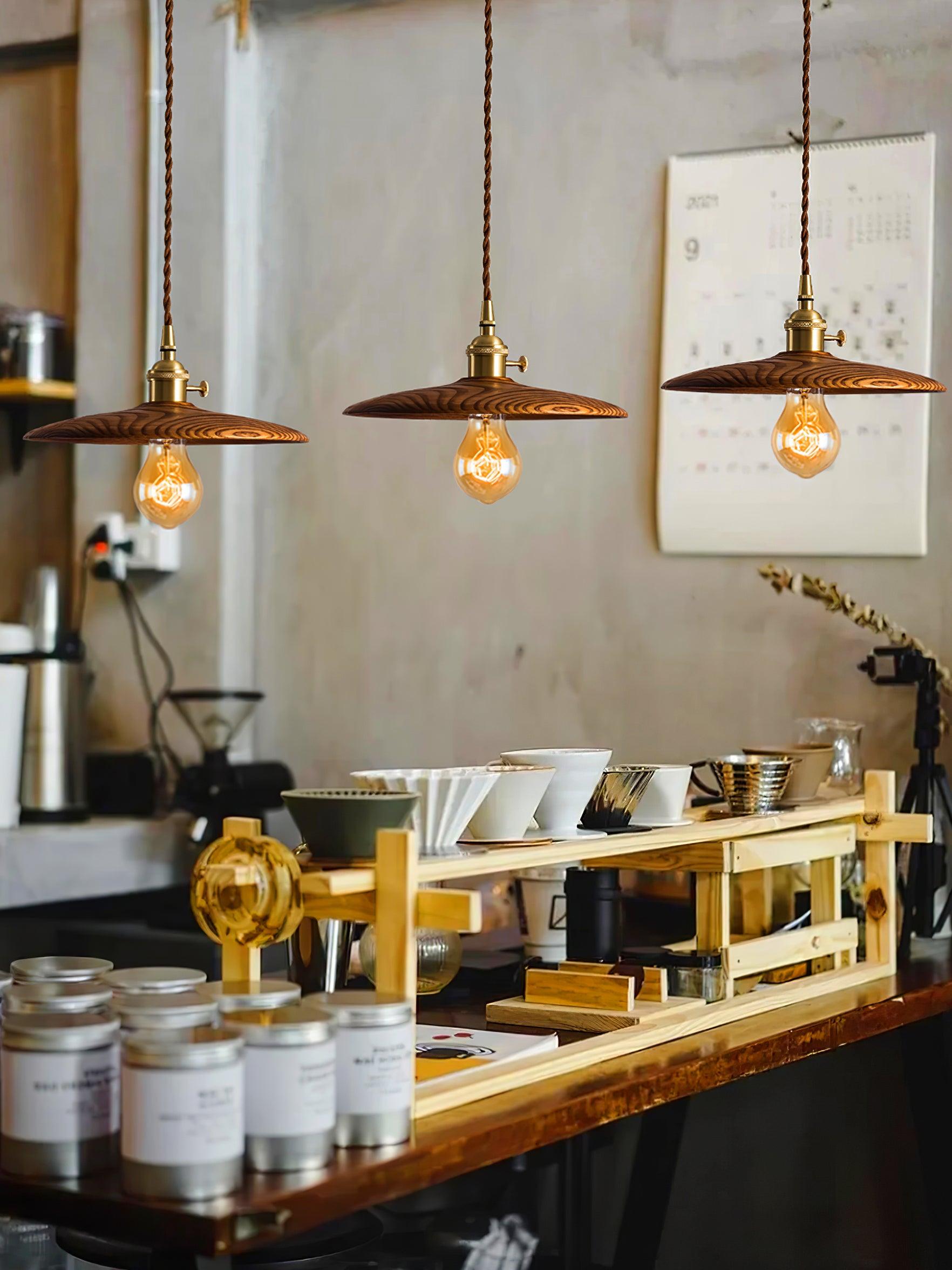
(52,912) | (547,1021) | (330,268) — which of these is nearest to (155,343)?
(330,268)

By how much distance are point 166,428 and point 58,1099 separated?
34.3 inches

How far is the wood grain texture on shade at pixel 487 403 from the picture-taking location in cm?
202

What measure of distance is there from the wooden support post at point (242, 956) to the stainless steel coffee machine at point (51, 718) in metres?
2.11

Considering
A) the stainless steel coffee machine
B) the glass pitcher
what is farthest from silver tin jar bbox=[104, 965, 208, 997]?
the stainless steel coffee machine

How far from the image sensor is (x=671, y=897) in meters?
3.02

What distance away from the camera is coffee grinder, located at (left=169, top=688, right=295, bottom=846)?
3609 mm

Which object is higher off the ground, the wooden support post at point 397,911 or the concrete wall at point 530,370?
the concrete wall at point 530,370

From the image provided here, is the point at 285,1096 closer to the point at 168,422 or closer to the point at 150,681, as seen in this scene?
the point at 168,422

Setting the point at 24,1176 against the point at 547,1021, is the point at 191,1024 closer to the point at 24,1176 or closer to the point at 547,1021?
the point at 24,1176

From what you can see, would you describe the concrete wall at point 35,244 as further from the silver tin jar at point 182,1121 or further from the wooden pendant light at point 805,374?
the silver tin jar at point 182,1121

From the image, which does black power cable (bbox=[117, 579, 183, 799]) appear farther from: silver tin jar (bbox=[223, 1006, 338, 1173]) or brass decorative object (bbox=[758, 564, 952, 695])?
silver tin jar (bbox=[223, 1006, 338, 1173])

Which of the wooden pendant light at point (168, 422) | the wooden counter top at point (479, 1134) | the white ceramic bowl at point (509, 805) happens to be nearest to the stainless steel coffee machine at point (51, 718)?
the wooden pendant light at point (168, 422)

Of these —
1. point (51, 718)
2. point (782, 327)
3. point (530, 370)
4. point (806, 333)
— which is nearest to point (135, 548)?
point (51, 718)

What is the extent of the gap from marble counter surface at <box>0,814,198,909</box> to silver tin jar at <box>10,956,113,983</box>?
1.78 metres
